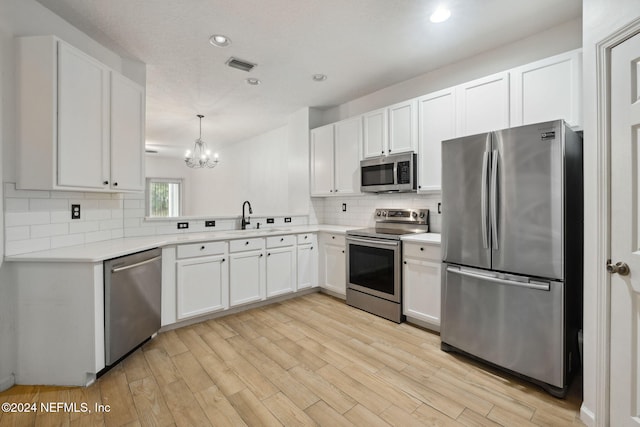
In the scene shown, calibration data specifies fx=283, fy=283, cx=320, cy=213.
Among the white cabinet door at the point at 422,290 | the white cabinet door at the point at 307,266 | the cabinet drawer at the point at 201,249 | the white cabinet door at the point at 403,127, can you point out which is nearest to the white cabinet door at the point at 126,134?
the cabinet drawer at the point at 201,249

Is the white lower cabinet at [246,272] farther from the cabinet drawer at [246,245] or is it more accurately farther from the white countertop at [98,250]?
the white countertop at [98,250]

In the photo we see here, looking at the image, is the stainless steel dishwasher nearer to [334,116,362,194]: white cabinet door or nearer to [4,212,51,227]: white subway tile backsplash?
[4,212,51,227]: white subway tile backsplash

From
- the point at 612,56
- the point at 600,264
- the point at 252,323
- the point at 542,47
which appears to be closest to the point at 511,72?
the point at 542,47

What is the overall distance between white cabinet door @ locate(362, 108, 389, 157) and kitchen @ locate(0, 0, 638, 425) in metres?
0.39

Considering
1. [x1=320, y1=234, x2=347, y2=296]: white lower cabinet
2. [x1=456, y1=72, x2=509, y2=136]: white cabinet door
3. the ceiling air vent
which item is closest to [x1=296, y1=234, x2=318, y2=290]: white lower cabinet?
[x1=320, y1=234, x2=347, y2=296]: white lower cabinet

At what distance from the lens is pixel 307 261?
378 centimetres

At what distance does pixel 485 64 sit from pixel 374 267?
2348 mm

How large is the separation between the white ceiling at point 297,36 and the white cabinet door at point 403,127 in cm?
44

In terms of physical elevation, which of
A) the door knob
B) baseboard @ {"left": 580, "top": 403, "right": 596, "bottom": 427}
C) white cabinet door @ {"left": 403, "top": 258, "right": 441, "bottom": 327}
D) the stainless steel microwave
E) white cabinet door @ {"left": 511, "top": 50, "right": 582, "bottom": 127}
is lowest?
baseboard @ {"left": 580, "top": 403, "right": 596, "bottom": 427}

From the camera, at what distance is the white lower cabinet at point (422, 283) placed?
8.60 feet

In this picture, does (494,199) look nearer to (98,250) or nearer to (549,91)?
(549,91)

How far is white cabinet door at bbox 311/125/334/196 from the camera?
4051 mm

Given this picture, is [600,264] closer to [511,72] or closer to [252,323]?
[511,72]

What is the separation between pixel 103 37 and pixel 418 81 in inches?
125
